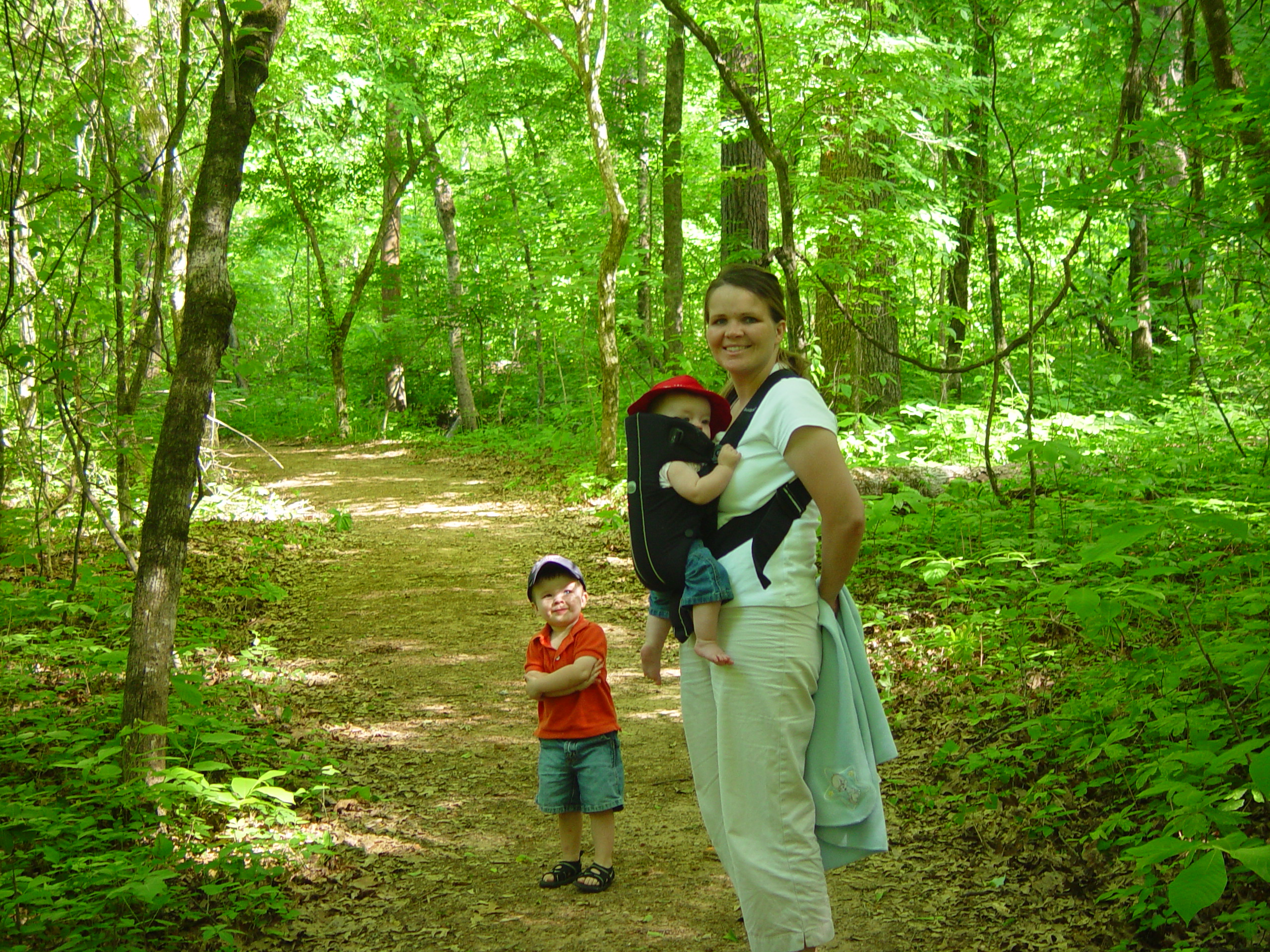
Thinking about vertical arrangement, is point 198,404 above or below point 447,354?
below

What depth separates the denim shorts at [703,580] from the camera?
2.26 m

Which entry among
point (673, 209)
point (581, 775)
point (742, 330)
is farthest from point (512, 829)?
point (673, 209)

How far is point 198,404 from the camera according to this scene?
12.9ft

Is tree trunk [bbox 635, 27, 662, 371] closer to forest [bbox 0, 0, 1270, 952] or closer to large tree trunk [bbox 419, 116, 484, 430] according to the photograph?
forest [bbox 0, 0, 1270, 952]

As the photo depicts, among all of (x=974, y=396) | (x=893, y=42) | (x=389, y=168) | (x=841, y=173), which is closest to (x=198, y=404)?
(x=893, y=42)

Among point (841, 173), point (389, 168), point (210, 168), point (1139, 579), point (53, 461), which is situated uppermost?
point (389, 168)

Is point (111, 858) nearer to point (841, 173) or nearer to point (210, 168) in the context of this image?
point (210, 168)

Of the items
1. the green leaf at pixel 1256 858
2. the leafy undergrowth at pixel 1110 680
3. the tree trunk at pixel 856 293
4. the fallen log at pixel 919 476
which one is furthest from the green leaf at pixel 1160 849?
the tree trunk at pixel 856 293

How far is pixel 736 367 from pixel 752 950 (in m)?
1.53

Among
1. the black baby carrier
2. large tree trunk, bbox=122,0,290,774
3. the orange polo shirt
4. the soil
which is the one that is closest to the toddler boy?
the orange polo shirt

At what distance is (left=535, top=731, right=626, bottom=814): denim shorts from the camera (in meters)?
3.40

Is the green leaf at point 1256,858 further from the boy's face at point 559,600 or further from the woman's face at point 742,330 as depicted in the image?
the boy's face at point 559,600

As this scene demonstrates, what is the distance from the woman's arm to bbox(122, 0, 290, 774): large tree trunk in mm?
2826

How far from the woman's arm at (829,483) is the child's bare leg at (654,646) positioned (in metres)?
0.61
